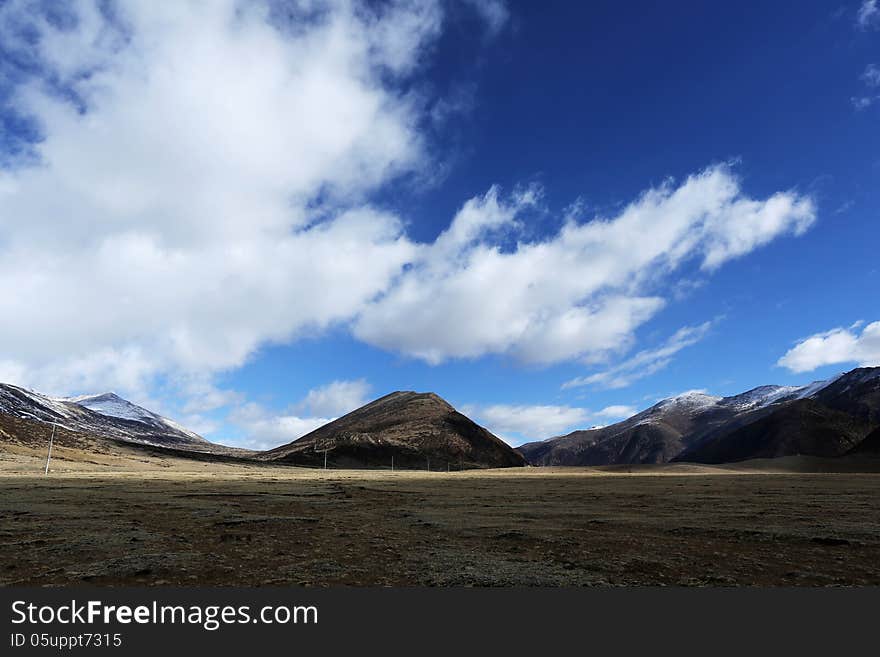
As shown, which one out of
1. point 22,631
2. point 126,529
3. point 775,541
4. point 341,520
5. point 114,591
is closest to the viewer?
point 22,631

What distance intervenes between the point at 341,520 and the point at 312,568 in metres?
10.1

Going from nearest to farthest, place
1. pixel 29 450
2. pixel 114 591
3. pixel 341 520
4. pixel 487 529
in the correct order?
pixel 114 591
pixel 487 529
pixel 341 520
pixel 29 450

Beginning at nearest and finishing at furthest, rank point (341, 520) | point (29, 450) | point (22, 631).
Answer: point (22, 631), point (341, 520), point (29, 450)

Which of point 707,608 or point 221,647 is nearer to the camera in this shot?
point 221,647

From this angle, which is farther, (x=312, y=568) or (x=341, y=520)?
(x=341, y=520)

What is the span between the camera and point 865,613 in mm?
8172

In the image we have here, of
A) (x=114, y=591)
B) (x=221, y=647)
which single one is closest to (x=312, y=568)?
(x=114, y=591)

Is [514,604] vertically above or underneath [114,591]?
underneath

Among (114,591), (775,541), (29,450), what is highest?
(29,450)

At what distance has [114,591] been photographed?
368 inches

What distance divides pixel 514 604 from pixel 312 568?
5.52 meters

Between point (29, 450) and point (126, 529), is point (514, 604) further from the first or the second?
point (29, 450)

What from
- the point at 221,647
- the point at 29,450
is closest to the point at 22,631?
the point at 221,647

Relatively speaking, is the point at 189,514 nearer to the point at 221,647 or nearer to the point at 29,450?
the point at 221,647
